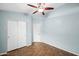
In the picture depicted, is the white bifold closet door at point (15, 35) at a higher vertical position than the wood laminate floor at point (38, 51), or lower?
higher

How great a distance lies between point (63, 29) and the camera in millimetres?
2393

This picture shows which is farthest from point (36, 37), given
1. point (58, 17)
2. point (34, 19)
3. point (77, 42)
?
point (77, 42)

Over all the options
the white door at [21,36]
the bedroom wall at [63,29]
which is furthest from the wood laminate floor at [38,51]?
the bedroom wall at [63,29]

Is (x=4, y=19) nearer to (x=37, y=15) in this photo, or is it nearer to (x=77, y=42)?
(x=37, y=15)

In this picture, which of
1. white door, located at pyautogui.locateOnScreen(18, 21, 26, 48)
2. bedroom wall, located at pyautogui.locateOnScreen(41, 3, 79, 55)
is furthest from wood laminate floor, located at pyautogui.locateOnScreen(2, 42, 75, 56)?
bedroom wall, located at pyautogui.locateOnScreen(41, 3, 79, 55)

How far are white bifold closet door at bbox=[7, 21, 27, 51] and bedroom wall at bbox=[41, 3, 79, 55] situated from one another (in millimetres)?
619

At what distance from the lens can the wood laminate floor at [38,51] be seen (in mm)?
1814

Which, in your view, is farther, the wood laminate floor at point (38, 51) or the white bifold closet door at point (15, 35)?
the white bifold closet door at point (15, 35)

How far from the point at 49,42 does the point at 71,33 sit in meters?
0.80

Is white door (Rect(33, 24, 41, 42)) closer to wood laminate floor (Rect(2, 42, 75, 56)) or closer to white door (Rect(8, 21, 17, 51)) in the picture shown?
wood laminate floor (Rect(2, 42, 75, 56))

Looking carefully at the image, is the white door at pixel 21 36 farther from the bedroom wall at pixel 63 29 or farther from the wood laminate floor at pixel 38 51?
the bedroom wall at pixel 63 29

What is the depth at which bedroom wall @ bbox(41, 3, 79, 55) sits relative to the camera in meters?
2.21

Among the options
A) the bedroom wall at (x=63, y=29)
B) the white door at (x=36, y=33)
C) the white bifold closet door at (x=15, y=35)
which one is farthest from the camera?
the white door at (x=36, y=33)

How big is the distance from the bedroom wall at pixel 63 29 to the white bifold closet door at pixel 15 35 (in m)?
0.62
